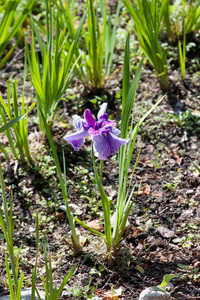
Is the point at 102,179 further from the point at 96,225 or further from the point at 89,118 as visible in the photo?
the point at 89,118

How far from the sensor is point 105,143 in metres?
1.15

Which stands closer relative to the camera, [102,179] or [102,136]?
[102,136]

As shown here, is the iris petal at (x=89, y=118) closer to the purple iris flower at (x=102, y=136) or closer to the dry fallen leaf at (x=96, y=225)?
the purple iris flower at (x=102, y=136)

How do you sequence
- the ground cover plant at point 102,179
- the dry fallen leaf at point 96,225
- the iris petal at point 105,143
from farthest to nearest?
1. the dry fallen leaf at point 96,225
2. the ground cover plant at point 102,179
3. the iris petal at point 105,143

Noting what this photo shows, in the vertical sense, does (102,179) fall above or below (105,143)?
below

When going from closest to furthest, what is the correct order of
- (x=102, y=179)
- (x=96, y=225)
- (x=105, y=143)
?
(x=105, y=143)
(x=96, y=225)
(x=102, y=179)

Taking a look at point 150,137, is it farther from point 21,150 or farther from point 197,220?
point 21,150

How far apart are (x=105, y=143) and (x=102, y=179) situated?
2.71 feet

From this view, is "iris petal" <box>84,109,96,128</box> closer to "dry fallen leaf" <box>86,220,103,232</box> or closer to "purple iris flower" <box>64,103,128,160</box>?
"purple iris flower" <box>64,103,128,160</box>

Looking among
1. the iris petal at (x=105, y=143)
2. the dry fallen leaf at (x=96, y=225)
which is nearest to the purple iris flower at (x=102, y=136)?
the iris petal at (x=105, y=143)

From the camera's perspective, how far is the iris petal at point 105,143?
115 centimetres

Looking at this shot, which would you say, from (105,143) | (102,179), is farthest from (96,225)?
(105,143)

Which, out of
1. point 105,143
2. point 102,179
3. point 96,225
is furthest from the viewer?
point 102,179

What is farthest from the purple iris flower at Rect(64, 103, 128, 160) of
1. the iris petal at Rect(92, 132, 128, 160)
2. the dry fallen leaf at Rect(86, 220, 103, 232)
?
the dry fallen leaf at Rect(86, 220, 103, 232)
